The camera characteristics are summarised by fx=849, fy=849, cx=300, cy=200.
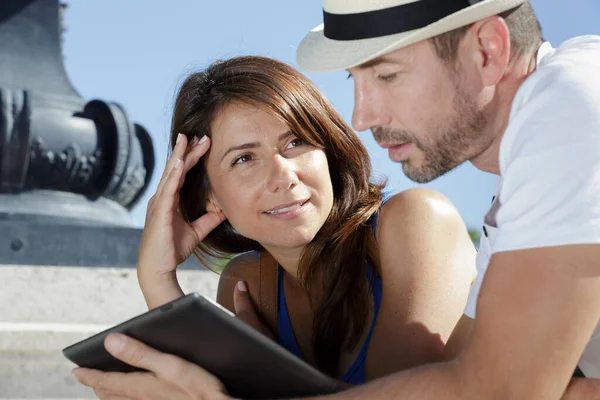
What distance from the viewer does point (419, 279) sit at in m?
2.32

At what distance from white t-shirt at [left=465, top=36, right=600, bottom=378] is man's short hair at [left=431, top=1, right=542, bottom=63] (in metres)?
0.23

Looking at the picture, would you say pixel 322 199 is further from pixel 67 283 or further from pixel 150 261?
pixel 67 283

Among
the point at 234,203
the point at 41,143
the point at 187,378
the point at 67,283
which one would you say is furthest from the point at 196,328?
the point at 41,143

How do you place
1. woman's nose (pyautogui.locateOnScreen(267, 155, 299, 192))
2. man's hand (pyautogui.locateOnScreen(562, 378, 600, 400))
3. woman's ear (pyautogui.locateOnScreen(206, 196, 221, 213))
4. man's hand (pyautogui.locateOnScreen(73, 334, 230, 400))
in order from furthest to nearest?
woman's ear (pyautogui.locateOnScreen(206, 196, 221, 213)) < woman's nose (pyautogui.locateOnScreen(267, 155, 299, 192)) < man's hand (pyautogui.locateOnScreen(73, 334, 230, 400)) < man's hand (pyautogui.locateOnScreen(562, 378, 600, 400))

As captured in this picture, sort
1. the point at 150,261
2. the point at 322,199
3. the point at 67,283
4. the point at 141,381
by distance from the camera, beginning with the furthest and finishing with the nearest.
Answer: the point at 67,283, the point at 150,261, the point at 322,199, the point at 141,381

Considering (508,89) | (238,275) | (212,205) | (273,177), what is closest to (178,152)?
(212,205)

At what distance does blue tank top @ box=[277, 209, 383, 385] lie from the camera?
2557mm

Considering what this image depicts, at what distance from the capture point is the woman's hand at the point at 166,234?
8.93 ft

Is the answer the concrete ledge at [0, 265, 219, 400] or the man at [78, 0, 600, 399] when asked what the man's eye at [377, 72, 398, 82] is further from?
the concrete ledge at [0, 265, 219, 400]

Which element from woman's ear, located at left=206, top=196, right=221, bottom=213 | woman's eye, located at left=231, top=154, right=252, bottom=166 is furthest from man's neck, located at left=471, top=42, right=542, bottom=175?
woman's ear, located at left=206, top=196, right=221, bottom=213

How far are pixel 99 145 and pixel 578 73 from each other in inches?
163

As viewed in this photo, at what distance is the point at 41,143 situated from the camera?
509cm

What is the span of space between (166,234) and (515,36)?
4.59ft

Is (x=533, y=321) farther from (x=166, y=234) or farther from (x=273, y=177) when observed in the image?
(x=166, y=234)
